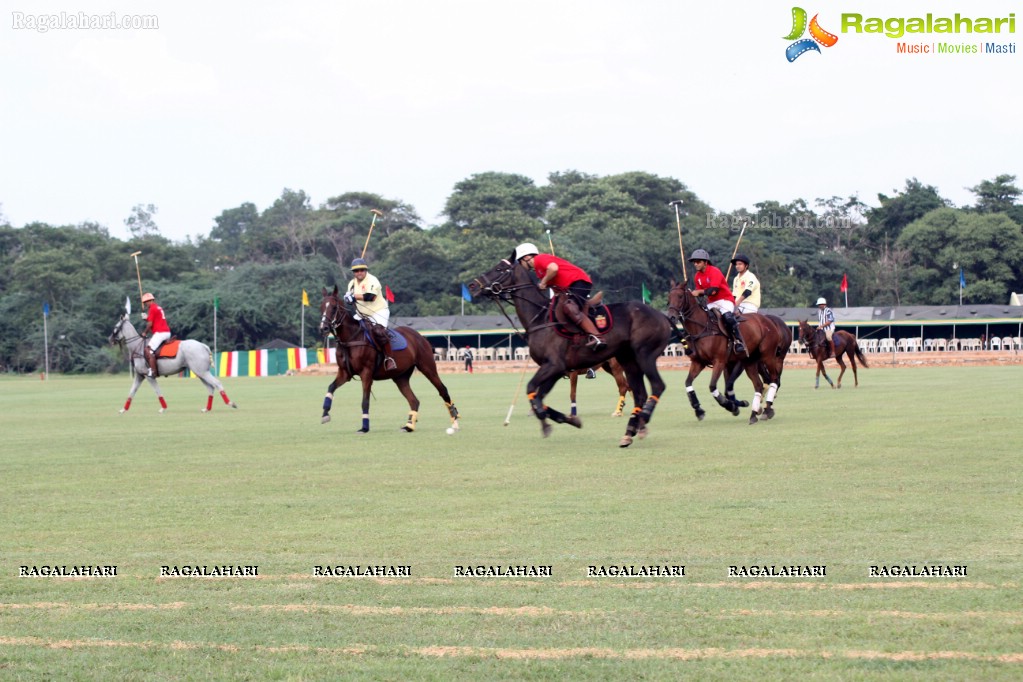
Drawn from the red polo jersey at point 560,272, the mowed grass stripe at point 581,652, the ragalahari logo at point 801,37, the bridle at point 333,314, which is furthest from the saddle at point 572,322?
the ragalahari logo at point 801,37

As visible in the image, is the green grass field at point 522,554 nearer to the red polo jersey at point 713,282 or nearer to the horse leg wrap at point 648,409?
the horse leg wrap at point 648,409

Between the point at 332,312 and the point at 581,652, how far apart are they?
12193mm

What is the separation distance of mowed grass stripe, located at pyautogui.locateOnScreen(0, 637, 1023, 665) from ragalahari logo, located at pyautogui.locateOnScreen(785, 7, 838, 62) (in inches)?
1195

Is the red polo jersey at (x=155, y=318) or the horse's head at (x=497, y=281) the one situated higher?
the horse's head at (x=497, y=281)

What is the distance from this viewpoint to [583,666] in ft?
16.2

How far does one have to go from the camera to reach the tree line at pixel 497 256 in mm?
71062

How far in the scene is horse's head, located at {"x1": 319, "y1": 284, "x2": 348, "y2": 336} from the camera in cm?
1678

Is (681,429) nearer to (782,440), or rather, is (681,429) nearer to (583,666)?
(782,440)

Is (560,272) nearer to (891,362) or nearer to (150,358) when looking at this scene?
(150,358)

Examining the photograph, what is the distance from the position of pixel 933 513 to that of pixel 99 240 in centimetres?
7831

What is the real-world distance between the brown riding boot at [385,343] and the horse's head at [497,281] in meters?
2.71

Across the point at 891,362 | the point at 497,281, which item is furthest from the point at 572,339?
the point at 891,362

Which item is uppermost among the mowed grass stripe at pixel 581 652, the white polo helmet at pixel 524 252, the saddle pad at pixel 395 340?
the white polo helmet at pixel 524 252

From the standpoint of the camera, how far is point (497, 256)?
75750mm
